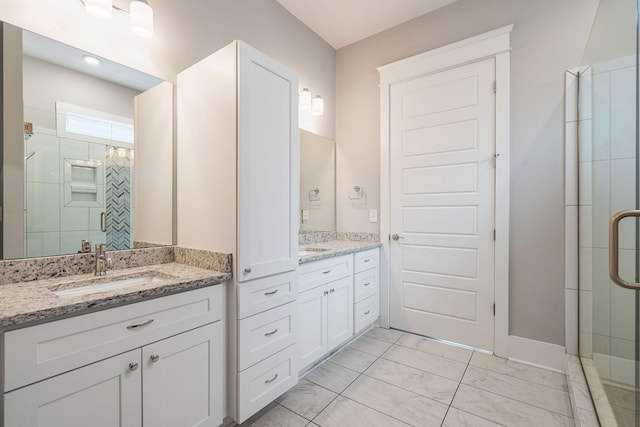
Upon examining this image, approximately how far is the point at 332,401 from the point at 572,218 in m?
2.07

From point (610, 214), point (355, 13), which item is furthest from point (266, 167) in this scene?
point (355, 13)

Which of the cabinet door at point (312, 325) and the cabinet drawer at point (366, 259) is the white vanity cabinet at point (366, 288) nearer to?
the cabinet drawer at point (366, 259)

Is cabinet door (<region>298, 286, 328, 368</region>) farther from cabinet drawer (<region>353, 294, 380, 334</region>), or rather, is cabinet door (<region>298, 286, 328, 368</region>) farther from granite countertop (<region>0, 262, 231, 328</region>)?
granite countertop (<region>0, 262, 231, 328</region>)

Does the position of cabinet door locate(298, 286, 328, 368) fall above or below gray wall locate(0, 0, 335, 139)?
below

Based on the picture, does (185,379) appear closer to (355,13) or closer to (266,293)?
(266,293)

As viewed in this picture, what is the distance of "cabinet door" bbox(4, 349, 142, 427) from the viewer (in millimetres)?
902

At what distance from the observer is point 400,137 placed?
9.21 ft

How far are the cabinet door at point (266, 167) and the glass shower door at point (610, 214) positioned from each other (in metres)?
1.47

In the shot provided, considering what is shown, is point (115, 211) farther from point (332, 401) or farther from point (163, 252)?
point (332, 401)

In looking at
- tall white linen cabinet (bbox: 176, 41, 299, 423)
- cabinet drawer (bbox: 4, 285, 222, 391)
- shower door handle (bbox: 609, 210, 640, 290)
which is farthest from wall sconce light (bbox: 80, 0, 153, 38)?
shower door handle (bbox: 609, 210, 640, 290)

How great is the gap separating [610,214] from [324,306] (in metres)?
1.73

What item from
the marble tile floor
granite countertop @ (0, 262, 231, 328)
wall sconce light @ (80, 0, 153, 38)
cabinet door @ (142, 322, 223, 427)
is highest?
wall sconce light @ (80, 0, 153, 38)

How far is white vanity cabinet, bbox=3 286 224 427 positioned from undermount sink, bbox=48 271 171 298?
0.75ft

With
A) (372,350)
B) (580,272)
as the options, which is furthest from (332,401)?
(580,272)
